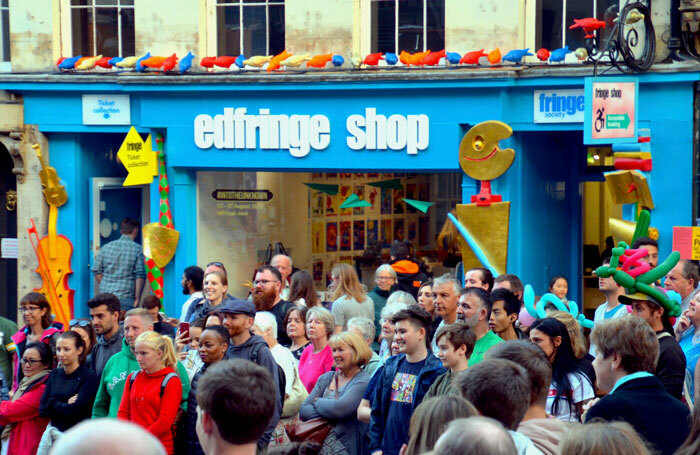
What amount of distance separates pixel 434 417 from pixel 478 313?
3.36 meters

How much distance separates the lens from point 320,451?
7941mm

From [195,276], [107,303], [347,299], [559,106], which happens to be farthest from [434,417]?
[559,106]

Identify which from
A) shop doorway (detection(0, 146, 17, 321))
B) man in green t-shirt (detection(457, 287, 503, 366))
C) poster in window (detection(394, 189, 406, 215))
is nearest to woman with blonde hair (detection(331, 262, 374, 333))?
man in green t-shirt (detection(457, 287, 503, 366))

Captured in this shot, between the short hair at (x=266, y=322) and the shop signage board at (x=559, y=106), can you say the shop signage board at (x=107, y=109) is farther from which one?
the short hair at (x=266, y=322)

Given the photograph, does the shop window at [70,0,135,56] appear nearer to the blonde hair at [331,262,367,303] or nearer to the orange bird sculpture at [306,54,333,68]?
the orange bird sculpture at [306,54,333,68]

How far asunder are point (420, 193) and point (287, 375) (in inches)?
335

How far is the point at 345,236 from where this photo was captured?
1655 centimetres

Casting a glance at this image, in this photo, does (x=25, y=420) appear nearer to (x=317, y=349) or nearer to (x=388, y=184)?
(x=317, y=349)

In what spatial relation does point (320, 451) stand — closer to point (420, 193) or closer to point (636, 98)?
point (636, 98)

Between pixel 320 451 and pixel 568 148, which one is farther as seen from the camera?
pixel 568 148

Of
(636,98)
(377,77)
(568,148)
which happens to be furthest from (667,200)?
(377,77)

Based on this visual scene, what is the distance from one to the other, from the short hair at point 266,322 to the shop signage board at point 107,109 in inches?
246

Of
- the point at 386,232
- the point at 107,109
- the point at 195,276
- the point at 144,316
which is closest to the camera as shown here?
the point at 144,316

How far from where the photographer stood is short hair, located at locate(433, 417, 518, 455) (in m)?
3.79
